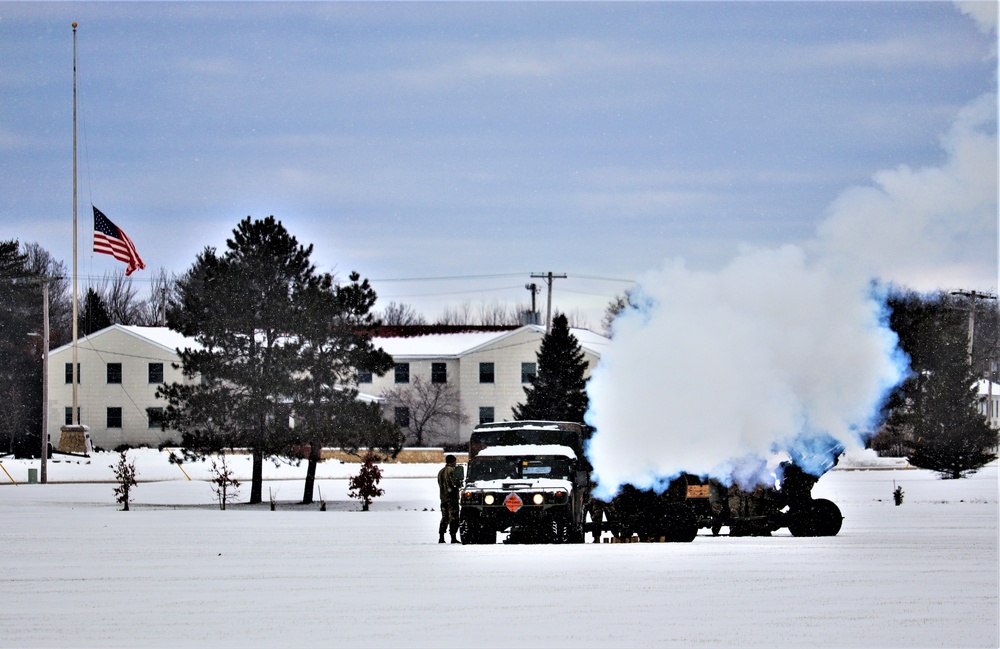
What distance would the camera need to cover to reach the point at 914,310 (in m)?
58.7

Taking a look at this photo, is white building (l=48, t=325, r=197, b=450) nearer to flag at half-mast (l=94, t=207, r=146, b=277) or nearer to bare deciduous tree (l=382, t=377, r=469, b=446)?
bare deciduous tree (l=382, t=377, r=469, b=446)

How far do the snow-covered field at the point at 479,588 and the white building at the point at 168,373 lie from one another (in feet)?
167

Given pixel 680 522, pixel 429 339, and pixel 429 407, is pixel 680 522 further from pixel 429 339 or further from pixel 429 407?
pixel 429 339

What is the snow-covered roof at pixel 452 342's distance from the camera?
87.1 m

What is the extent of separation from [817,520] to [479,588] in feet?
39.1

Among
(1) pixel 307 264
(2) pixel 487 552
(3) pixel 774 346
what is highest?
(1) pixel 307 264

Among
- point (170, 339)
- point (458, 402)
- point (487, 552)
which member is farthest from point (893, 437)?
point (487, 552)

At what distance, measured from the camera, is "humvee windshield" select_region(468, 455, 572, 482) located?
85.1 ft

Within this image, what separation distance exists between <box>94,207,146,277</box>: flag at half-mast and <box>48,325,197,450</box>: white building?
73.1 ft

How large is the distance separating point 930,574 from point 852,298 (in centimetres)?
1102

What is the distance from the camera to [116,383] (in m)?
82.6

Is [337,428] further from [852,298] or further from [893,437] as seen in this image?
[893,437]

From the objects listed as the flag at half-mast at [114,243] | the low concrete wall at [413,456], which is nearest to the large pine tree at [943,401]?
the low concrete wall at [413,456]

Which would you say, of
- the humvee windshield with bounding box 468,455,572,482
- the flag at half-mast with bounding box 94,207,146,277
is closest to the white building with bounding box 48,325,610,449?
the flag at half-mast with bounding box 94,207,146,277
